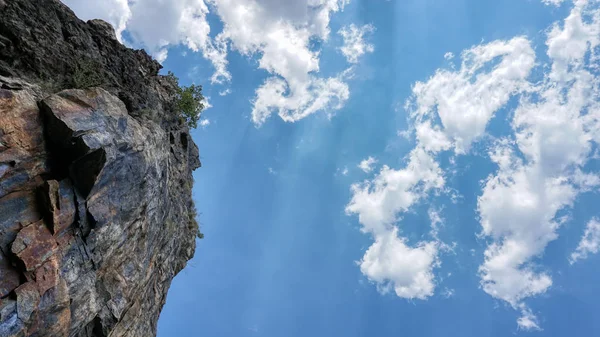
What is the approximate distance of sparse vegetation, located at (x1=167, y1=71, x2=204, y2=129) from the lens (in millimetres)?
35469

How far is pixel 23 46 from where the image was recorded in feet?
60.5

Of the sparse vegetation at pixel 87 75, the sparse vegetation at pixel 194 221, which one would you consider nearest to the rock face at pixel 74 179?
the sparse vegetation at pixel 87 75

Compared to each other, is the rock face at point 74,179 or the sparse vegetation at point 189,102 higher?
the sparse vegetation at point 189,102

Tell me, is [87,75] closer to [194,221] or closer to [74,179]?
[74,179]

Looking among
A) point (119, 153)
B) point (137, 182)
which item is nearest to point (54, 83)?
point (119, 153)

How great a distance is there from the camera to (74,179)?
17438mm

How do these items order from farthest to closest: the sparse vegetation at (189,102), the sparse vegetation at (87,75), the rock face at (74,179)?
the sparse vegetation at (189,102), the sparse vegetation at (87,75), the rock face at (74,179)

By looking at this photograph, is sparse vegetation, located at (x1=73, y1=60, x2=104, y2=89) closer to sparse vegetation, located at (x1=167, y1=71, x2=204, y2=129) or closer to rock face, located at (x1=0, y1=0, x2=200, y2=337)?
rock face, located at (x1=0, y1=0, x2=200, y2=337)

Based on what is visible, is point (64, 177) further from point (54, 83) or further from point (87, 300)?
point (87, 300)

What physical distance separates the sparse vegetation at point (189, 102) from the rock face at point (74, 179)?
21.9 feet

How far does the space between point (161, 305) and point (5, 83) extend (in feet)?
82.4

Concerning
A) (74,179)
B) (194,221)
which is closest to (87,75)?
(74,179)

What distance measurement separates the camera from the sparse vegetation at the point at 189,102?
116 feet

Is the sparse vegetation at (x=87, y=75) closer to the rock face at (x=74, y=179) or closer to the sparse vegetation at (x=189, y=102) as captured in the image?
the rock face at (x=74, y=179)
